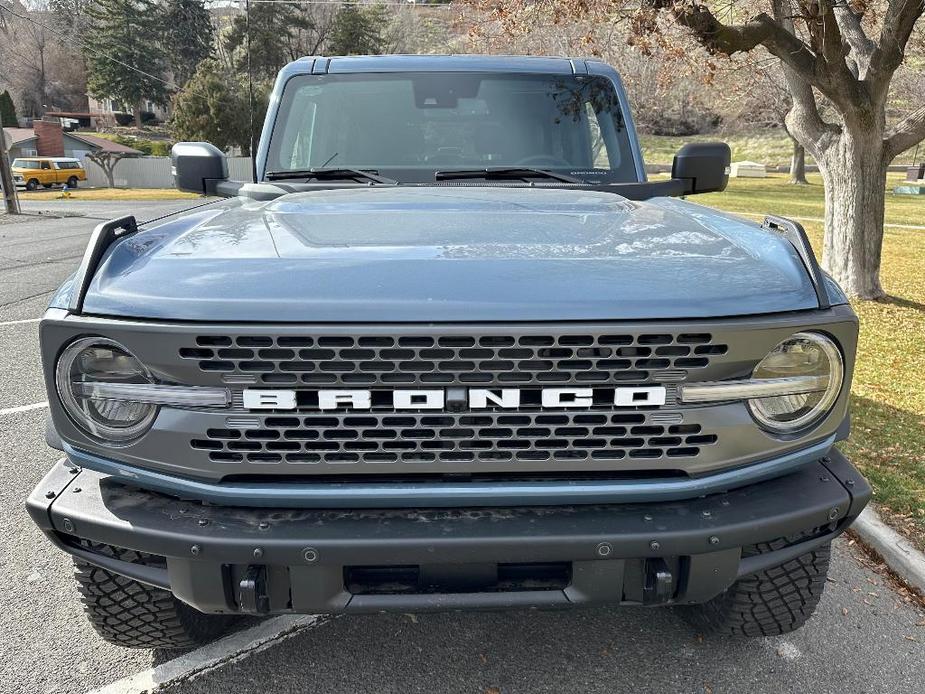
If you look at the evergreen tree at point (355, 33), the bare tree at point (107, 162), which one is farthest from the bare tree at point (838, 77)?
the evergreen tree at point (355, 33)

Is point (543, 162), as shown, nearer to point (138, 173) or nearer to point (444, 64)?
point (444, 64)

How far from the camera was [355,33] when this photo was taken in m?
52.5

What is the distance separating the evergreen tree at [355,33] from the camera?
5247cm

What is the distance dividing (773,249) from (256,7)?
59.8 m

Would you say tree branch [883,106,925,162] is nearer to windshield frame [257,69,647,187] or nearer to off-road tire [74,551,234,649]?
windshield frame [257,69,647,187]

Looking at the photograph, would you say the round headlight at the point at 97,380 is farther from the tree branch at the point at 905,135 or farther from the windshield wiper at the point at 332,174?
the tree branch at the point at 905,135

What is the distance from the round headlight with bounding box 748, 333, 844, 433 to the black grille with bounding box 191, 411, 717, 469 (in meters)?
0.24

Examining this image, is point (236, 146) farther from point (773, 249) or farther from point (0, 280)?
point (773, 249)

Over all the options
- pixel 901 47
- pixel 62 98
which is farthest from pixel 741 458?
pixel 62 98

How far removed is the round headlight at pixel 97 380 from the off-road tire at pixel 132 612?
55cm

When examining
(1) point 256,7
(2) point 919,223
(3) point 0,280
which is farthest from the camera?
(1) point 256,7

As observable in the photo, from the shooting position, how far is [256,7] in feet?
180

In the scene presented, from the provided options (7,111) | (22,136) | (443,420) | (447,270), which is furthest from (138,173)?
(443,420)

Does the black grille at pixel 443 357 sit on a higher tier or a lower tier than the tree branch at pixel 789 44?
lower
